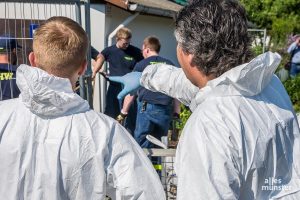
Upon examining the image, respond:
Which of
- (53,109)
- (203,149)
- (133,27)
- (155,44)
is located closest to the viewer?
(203,149)

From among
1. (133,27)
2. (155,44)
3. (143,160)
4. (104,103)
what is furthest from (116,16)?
(143,160)

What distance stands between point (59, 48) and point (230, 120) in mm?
856

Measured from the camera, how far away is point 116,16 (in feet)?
36.6

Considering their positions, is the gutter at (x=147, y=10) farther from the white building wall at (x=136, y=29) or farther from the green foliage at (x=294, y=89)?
the green foliage at (x=294, y=89)

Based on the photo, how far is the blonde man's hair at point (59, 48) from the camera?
2555mm

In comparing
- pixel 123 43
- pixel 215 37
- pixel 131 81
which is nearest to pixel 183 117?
pixel 123 43

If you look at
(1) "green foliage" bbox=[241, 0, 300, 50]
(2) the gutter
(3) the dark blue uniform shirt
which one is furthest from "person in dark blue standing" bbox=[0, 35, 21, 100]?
(1) "green foliage" bbox=[241, 0, 300, 50]

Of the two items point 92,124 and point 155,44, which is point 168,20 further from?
point 92,124

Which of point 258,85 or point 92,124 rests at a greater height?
point 258,85

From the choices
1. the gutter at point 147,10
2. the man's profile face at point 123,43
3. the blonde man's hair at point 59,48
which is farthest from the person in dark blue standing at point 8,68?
the gutter at point 147,10

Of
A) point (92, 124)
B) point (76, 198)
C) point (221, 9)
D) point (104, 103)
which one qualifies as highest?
point (221, 9)

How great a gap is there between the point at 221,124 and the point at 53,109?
31.4 inches

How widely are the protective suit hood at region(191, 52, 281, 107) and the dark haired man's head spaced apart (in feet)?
0.17

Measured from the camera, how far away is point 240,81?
212 centimetres
